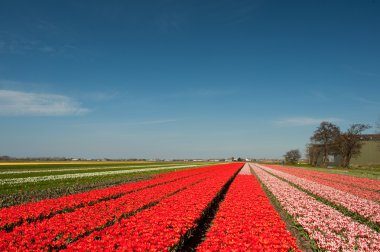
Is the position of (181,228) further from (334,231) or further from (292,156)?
Result: (292,156)

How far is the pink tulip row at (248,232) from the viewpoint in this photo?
644cm

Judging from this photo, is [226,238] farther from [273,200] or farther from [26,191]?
[26,191]

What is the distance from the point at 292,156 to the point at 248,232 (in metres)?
129

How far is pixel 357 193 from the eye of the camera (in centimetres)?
2062

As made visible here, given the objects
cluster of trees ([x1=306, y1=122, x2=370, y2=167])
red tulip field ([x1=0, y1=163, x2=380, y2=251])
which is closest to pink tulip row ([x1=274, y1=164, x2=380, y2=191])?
red tulip field ([x1=0, y1=163, x2=380, y2=251])

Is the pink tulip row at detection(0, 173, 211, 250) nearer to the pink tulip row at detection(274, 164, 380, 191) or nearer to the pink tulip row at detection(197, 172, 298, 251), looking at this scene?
the pink tulip row at detection(197, 172, 298, 251)

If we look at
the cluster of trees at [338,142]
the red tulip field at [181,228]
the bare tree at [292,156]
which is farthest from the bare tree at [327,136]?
the red tulip field at [181,228]

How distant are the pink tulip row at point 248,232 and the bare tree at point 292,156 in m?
121

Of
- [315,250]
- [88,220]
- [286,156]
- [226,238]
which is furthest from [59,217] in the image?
[286,156]

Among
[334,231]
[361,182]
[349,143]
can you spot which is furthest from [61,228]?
[349,143]

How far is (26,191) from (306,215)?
18360mm

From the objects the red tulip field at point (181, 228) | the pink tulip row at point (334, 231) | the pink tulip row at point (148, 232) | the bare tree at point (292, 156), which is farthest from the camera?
the bare tree at point (292, 156)

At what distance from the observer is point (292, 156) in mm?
128375

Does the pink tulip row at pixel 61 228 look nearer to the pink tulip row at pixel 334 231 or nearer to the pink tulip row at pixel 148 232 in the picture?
the pink tulip row at pixel 148 232
